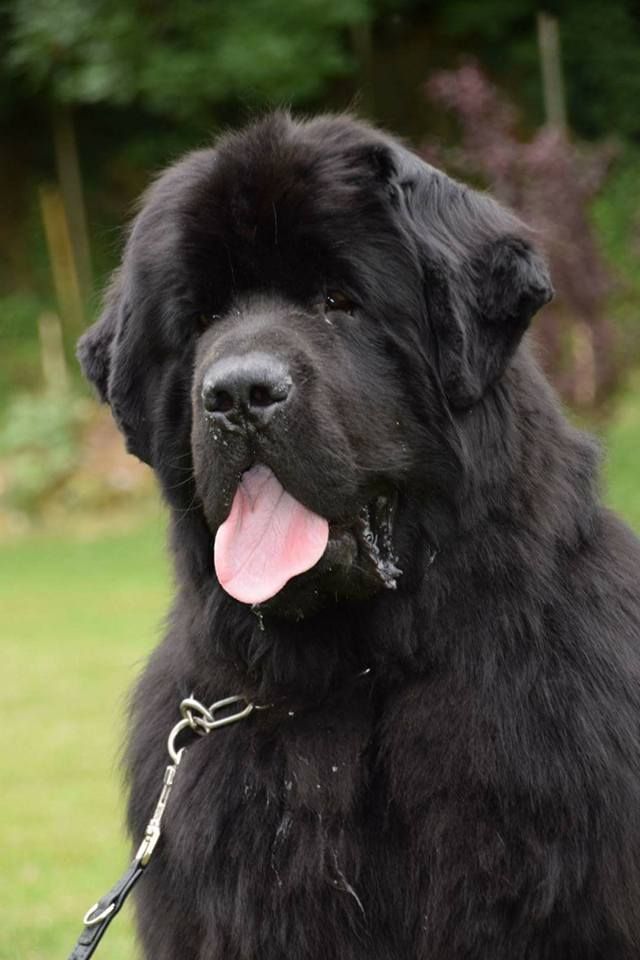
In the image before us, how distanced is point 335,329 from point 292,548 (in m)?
0.42

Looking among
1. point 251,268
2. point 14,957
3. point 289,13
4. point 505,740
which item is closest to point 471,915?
point 505,740

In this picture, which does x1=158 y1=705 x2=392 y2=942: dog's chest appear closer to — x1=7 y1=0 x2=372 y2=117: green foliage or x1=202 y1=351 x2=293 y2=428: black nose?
x1=202 y1=351 x2=293 y2=428: black nose

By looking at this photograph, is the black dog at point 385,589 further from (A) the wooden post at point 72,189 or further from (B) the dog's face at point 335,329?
(A) the wooden post at point 72,189

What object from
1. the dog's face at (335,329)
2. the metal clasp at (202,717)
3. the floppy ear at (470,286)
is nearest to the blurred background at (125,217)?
the metal clasp at (202,717)

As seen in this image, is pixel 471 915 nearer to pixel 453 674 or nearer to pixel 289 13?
pixel 453 674

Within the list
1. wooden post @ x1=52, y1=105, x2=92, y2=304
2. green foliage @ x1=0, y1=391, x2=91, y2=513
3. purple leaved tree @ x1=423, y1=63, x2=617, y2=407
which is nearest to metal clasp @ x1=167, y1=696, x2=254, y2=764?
purple leaved tree @ x1=423, y1=63, x2=617, y2=407

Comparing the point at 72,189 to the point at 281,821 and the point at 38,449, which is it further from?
the point at 281,821

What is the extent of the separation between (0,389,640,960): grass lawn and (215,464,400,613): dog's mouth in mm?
711

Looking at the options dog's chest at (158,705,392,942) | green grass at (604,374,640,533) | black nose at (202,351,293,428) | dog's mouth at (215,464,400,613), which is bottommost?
green grass at (604,374,640,533)

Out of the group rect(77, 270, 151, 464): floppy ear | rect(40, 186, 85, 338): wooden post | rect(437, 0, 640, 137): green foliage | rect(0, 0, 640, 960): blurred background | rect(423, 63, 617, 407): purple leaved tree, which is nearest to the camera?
rect(77, 270, 151, 464): floppy ear

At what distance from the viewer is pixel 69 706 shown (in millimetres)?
8594

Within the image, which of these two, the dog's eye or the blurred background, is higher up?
the dog's eye

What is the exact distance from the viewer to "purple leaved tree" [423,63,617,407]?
1151 cm

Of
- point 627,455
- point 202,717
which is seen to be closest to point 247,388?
point 202,717
